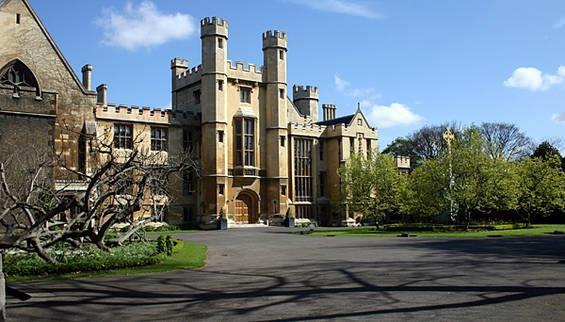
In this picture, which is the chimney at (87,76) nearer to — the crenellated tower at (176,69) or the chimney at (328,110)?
the crenellated tower at (176,69)

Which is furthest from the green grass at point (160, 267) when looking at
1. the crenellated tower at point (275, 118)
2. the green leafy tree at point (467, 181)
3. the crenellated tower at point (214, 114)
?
the crenellated tower at point (275, 118)

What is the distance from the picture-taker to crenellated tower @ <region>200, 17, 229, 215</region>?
44.3m

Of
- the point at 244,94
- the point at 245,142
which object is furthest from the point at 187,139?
the point at 244,94

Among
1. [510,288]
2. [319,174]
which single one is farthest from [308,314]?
[319,174]

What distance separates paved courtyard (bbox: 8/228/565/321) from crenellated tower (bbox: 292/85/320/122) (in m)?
44.5

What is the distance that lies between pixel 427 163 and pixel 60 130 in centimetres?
2364

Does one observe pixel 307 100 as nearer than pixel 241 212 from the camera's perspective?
No

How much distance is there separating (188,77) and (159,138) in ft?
24.7

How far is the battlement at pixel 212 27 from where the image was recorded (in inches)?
1786

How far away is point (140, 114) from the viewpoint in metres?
43.1

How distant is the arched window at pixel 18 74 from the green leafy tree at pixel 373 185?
23.8 metres

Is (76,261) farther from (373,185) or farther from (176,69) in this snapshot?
(176,69)

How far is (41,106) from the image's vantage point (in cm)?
2355

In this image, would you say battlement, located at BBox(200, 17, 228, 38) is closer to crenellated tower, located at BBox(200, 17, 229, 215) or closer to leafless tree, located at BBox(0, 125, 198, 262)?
crenellated tower, located at BBox(200, 17, 229, 215)
